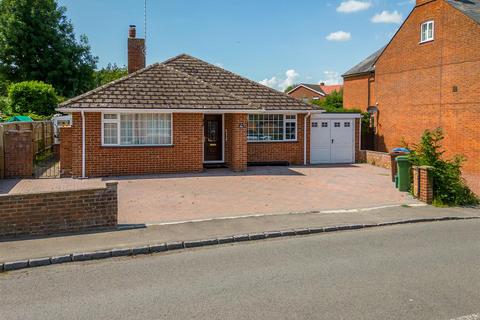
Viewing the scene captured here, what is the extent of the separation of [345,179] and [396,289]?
11.6 metres

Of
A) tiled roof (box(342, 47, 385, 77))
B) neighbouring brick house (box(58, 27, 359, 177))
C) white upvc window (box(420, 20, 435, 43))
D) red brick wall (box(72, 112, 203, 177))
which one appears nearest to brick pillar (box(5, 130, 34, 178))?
neighbouring brick house (box(58, 27, 359, 177))

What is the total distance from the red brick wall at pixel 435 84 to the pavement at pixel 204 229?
8122 mm

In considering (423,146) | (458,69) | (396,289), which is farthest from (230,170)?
(396,289)

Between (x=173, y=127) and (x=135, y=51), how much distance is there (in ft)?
31.5

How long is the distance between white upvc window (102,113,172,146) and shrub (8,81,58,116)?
50.6ft

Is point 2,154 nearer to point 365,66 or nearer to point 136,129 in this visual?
point 136,129

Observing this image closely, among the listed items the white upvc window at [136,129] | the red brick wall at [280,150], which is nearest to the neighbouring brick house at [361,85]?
the red brick wall at [280,150]

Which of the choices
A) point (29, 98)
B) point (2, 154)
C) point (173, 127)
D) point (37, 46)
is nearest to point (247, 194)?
point (173, 127)

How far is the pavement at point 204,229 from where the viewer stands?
7.72m

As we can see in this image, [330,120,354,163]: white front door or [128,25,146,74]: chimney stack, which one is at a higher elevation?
[128,25,146,74]: chimney stack

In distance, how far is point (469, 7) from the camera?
75.4ft

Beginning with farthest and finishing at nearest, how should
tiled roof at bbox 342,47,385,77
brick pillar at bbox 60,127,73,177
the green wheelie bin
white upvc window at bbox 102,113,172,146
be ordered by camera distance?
tiled roof at bbox 342,47,385,77
white upvc window at bbox 102,113,172,146
brick pillar at bbox 60,127,73,177
the green wheelie bin

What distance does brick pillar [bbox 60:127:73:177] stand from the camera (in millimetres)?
17250

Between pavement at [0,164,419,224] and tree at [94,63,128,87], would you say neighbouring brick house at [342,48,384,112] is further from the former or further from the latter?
tree at [94,63,128,87]
